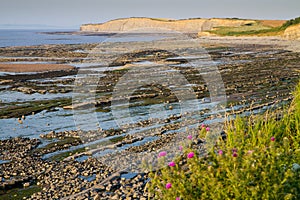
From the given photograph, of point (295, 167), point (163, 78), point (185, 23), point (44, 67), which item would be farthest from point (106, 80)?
point (185, 23)

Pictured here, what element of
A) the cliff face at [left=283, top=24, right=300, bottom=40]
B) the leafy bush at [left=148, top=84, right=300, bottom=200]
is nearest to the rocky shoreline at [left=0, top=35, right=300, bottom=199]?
the leafy bush at [left=148, top=84, right=300, bottom=200]

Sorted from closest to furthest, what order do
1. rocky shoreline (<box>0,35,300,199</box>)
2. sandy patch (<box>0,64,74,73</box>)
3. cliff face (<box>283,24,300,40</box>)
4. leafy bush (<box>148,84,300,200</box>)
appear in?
leafy bush (<box>148,84,300,200</box>)
rocky shoreline (<box>0,35,300,199</box>)
sandy patch (<box>0,64,74,73</box>)
cliff face (<box>283,24,300,40</box>)

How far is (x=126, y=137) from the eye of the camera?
14.8 meters

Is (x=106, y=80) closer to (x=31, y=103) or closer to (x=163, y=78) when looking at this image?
(x=163, y=78)

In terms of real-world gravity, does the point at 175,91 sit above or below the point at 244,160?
below

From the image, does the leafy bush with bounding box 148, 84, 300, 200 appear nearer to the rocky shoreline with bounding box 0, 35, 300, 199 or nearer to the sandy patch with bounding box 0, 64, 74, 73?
the rocky shoreline with bounding box 0, 35, 300, 199

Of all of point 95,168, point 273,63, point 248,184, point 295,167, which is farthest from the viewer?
point 273,63

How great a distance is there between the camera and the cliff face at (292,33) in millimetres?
67125

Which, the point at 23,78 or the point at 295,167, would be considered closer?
the point at 295,167

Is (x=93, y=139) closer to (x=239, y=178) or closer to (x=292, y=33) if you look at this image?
(x=239, y=178)

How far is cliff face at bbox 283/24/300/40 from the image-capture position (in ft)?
220

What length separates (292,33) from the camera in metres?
68.8

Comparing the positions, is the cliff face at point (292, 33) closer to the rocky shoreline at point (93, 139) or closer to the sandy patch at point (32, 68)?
the rocky shoreline at point (93, 139)

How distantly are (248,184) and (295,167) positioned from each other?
1.18 metres
